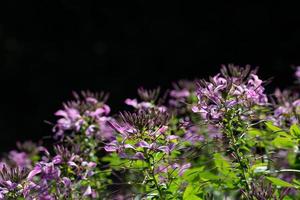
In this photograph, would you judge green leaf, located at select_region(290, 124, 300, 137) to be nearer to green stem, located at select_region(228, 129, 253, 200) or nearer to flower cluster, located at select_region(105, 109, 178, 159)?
green stem, located at select_region(228, 129, 253, 200)

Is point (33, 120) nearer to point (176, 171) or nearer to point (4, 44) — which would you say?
point (4, 44)

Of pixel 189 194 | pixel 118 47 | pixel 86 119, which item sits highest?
pixel 118 47

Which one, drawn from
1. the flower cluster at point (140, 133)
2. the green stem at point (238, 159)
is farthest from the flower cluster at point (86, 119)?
the green stem at point (238, 159)

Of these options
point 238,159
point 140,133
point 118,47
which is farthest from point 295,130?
point 118,47

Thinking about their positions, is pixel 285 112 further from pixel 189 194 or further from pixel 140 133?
pixel 140 133

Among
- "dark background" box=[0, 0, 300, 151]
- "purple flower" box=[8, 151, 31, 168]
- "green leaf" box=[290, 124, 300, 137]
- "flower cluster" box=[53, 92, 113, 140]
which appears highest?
"dark background" box=[0, 0, 300, 151]

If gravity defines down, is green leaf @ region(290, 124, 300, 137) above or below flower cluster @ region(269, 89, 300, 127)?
below

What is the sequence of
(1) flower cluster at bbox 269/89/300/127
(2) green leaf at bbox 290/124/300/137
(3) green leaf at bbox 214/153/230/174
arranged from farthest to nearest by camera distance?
(1) flower cluster at bbox 269/89/300/127, (3) green leaf at bbox 214/153/230/174, (2) green leaf at bbox 290/124/300/137

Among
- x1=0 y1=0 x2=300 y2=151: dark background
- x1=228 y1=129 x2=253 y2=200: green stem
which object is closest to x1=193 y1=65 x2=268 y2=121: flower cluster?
x1=228 y1=129 x2=253 y2=200: green stem

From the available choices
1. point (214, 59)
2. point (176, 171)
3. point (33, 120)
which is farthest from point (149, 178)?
point (33, 120)
